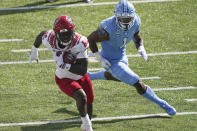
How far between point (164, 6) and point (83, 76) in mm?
5446

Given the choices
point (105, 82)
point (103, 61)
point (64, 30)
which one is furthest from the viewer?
point (105, 82)

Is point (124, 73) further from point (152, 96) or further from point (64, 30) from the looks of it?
point (64, 30)

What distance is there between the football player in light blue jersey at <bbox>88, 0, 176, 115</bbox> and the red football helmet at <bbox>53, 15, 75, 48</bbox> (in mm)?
984

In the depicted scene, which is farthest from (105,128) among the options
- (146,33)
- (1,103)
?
(146,33)

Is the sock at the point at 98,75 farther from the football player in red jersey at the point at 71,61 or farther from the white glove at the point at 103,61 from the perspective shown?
the football player in red jersey at the point at 71,61

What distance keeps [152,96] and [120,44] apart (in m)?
0.86

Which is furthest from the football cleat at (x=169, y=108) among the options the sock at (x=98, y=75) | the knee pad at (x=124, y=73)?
the sock at (x=98, y=75)

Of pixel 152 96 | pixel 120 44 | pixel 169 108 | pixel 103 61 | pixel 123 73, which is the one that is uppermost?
pixel 120 44

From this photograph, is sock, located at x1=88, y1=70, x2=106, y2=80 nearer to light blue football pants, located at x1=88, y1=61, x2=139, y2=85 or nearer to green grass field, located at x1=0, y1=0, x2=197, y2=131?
green grass field, located at x1=0, y1=0, x2=197, y2=131

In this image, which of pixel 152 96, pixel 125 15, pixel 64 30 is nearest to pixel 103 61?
pixel 125 15

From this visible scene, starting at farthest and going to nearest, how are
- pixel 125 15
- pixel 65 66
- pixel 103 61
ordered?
pixel 103 61 < pixel 125 15 < pixel 65 66

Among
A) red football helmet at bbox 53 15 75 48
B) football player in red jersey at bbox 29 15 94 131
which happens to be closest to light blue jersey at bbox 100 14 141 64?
football player in red jersey at bbox 29 15 94 131

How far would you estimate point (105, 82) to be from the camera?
8.94 meters

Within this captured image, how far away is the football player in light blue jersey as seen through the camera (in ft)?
24.5
